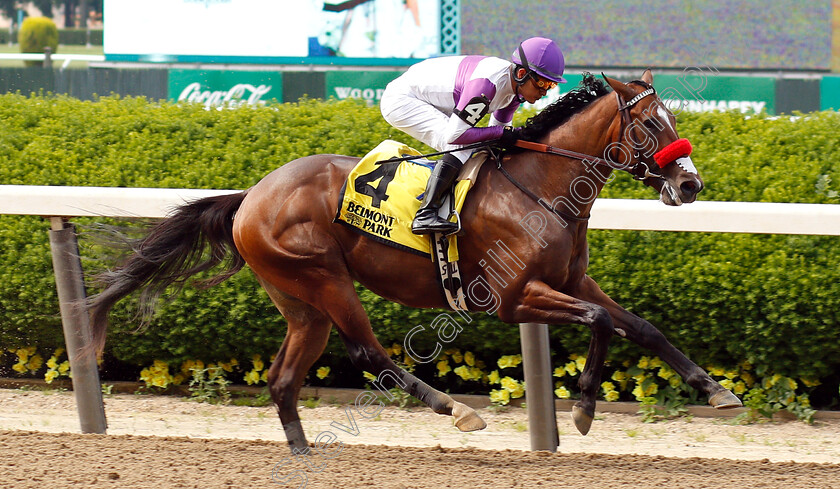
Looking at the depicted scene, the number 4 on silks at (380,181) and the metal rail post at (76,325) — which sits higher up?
the number 4 on silks at (380,181)

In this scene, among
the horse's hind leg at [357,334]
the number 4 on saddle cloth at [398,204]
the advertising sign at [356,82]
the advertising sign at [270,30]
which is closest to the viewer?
the number 4 on saddle cloth at [398,204]

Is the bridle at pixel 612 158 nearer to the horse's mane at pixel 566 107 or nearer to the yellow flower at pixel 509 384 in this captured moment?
the horse's mane at pixel 566 107

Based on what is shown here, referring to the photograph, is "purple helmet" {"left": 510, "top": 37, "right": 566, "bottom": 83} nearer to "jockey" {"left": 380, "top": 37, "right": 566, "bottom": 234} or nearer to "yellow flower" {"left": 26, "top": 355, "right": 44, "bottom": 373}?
"jockey" {"left": 380, "top": 37, "right": 566, "bottom": 234}

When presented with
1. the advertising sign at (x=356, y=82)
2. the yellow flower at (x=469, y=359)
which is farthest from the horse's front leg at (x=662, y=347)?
the advertising sign at (x=356, y=82)

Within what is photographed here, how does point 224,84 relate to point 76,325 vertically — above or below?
above

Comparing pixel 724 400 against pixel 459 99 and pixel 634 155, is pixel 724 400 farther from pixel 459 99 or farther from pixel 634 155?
pixel 459 99

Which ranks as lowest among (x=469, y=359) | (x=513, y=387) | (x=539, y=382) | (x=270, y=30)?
(x=513, y=387)

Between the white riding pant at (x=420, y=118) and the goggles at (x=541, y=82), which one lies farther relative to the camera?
the white riding pant at (x=420, y=118)

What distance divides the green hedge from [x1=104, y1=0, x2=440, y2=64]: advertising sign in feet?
30.7

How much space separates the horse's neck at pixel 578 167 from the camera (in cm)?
351

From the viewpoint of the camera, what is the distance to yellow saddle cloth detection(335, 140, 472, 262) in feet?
11.9

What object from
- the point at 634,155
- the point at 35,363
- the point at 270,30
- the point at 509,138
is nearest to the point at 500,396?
the point at 509,138

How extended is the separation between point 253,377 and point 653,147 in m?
2.54

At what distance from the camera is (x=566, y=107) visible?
11.9 feet
